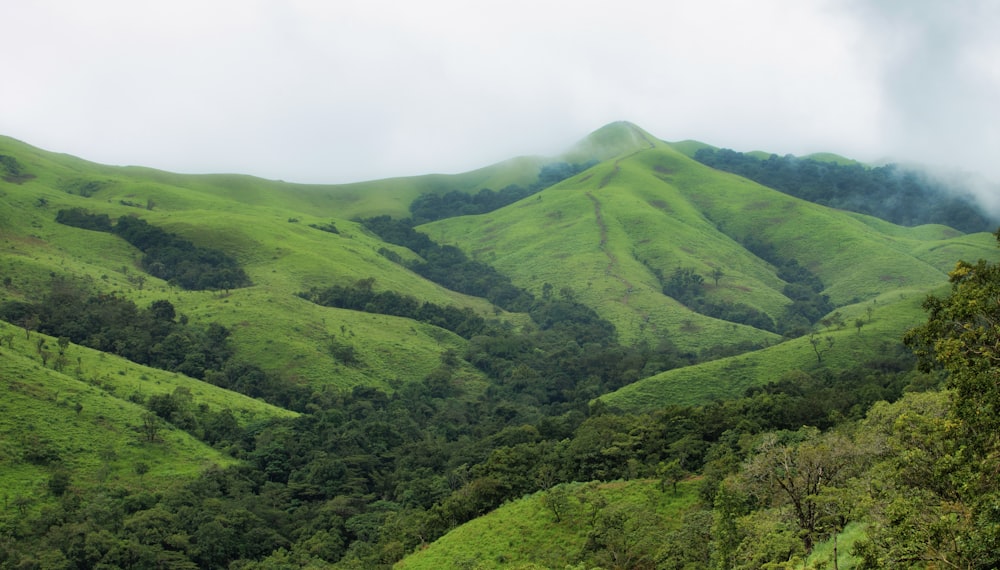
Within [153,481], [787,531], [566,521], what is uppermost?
[787,531]

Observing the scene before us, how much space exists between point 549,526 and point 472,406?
67.2 m

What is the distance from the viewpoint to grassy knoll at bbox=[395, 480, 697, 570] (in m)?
48.2

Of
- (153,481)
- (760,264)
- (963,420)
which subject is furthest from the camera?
(760,264)

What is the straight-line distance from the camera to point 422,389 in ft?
388

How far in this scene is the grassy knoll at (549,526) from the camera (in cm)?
4816

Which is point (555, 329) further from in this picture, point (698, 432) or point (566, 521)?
point (566, 521)

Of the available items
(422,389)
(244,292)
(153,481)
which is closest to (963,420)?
(153,481)

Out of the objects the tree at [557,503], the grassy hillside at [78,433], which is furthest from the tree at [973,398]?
the grassy hillside at [78,433]

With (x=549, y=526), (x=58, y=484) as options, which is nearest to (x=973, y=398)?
(x=549, y=526)

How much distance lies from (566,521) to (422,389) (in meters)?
68.0

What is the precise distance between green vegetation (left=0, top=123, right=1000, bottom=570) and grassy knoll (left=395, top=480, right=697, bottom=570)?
257mm

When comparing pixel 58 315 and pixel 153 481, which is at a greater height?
pixel 58 315

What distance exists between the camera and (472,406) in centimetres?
11906

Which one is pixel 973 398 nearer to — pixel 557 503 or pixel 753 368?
pixel 557 503
